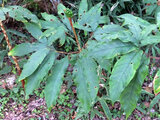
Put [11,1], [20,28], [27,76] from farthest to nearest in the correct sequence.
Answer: [20,28] → [11,1] → [27,76]

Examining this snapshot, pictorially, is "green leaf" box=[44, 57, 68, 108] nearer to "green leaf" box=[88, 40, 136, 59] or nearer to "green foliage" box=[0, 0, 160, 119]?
→ "green foliage" box=[0, 0, 160, 119]

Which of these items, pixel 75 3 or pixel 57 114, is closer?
pixel 57 114

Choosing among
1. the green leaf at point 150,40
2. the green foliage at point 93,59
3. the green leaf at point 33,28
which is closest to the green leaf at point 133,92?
the green foliage at point 93,59

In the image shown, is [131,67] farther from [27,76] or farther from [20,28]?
[20,28]

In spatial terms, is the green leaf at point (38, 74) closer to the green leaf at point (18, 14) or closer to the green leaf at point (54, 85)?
the green leaf at point (54, 85)

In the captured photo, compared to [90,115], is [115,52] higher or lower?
higher

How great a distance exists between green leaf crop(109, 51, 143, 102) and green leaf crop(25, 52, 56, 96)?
521mm

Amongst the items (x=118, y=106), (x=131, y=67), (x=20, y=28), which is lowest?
(x=118, y=106)

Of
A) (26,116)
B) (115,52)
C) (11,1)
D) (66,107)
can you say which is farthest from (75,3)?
(115,52)

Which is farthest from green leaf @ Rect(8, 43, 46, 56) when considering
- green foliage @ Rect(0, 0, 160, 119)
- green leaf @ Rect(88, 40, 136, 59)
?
green leaf @ Rect(88, 40, 136, 59)

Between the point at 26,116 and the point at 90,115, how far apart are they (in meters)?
A: 0.80

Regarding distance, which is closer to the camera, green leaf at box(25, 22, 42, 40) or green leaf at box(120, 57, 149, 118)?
green leaf at box(120, 57, 149, 118)

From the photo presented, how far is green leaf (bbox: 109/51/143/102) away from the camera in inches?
42.2

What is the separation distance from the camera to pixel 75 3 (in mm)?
3131
